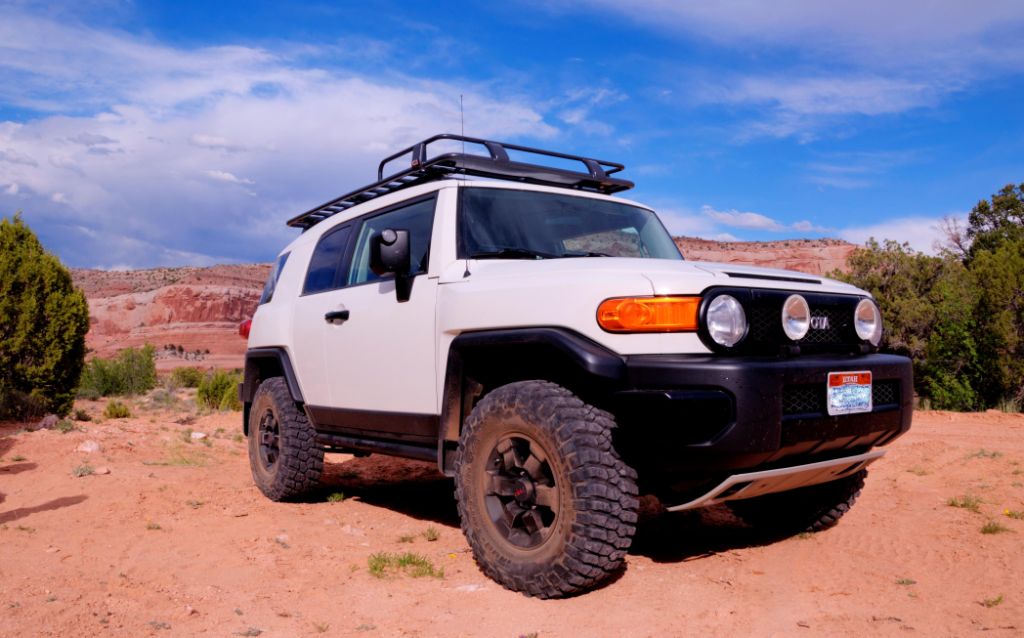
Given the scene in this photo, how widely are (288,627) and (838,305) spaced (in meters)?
3.04

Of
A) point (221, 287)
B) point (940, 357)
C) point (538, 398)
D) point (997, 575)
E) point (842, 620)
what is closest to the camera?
point (842, 620)

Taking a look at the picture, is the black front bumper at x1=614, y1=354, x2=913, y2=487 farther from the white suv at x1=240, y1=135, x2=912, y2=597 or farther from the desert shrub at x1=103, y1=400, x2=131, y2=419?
the desert shrub at x1=103, y1=400, x2=131, y2=419

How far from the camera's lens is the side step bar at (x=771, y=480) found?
3.49 metres

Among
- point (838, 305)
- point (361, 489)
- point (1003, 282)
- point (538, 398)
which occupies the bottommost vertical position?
point (361, 489)

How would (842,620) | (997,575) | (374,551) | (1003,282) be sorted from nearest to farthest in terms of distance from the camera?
(842,620)
(997,575)
(374,551)
(1003,282)

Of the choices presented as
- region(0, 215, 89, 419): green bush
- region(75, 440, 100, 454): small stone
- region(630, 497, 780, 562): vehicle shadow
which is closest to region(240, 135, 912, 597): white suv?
region(630, 497, 780, 562): vehicle shadow

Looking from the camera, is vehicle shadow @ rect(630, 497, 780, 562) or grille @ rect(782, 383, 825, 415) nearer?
grille @ rect(782, 383, 825, 415)

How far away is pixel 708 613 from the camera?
344cm

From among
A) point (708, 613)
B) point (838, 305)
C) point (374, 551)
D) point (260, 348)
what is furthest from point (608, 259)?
point (260, 348)

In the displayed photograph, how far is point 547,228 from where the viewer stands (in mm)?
4785

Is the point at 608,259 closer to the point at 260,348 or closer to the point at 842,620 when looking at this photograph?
the point at 842,620

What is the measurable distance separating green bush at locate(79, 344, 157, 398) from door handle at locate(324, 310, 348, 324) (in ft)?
62.5

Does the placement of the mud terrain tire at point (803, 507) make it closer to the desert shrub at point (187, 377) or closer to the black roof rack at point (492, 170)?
the black roof rack at point (492, 170)

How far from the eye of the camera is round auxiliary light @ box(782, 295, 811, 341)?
3652mm
